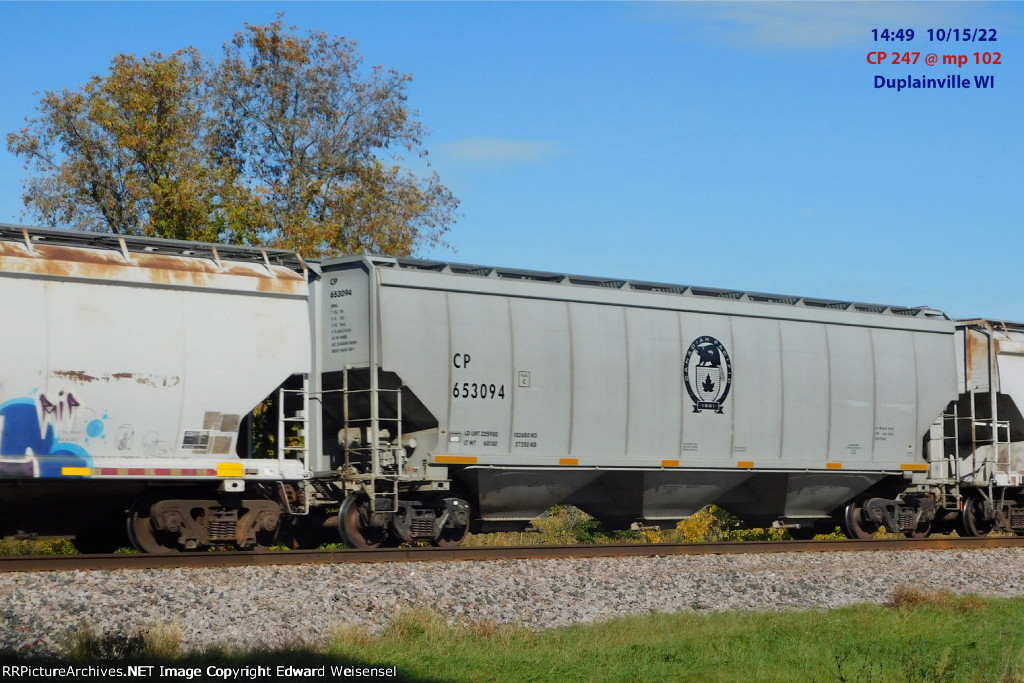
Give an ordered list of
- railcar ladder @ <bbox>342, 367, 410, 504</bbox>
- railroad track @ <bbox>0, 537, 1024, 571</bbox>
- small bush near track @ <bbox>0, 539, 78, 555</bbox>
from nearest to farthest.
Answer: railroad track @ <bbox>0, 537, 1024, 571</bbox>
railcar ladder @ <bbox>342, 367, 410, 504</bbox>
small bush near track @ <bbox>0, 539, 78, 555</bbox>

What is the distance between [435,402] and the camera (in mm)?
17047

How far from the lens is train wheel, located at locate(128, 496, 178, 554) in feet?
49.6

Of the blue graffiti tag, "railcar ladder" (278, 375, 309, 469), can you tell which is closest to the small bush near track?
"railcar ladder" (278, 375, 309, 469)

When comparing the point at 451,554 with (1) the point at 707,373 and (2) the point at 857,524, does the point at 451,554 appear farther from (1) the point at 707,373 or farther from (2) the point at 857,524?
(2) the point at 857,524

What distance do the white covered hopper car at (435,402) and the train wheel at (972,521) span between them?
0.26 feet

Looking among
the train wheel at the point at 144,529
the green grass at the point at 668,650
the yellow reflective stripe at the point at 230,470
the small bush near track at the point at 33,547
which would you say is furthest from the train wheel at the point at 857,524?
the small bush near track at the point at 33,547

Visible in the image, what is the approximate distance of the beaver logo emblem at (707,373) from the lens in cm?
1958

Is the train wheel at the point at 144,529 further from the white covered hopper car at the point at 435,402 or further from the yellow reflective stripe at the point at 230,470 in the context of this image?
the yellow reflective stripe at the point at 230,470

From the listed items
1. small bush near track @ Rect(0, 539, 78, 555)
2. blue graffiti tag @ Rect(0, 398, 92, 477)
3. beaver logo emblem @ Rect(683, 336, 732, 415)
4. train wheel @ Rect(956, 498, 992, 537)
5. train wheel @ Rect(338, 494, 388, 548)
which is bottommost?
small bush near track @ Rect(0, 539, 78, 555)

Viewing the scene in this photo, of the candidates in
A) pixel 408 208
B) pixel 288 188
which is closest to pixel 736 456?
pixel 408 208

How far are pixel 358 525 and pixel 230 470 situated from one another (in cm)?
225

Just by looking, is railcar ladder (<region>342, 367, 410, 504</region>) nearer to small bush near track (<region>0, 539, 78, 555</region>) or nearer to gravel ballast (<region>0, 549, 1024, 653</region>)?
gravel ballast (<region>0, 549, 1024, 653</region>)

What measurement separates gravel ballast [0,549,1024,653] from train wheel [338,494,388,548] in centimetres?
210

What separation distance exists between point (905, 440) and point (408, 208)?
18.5m
